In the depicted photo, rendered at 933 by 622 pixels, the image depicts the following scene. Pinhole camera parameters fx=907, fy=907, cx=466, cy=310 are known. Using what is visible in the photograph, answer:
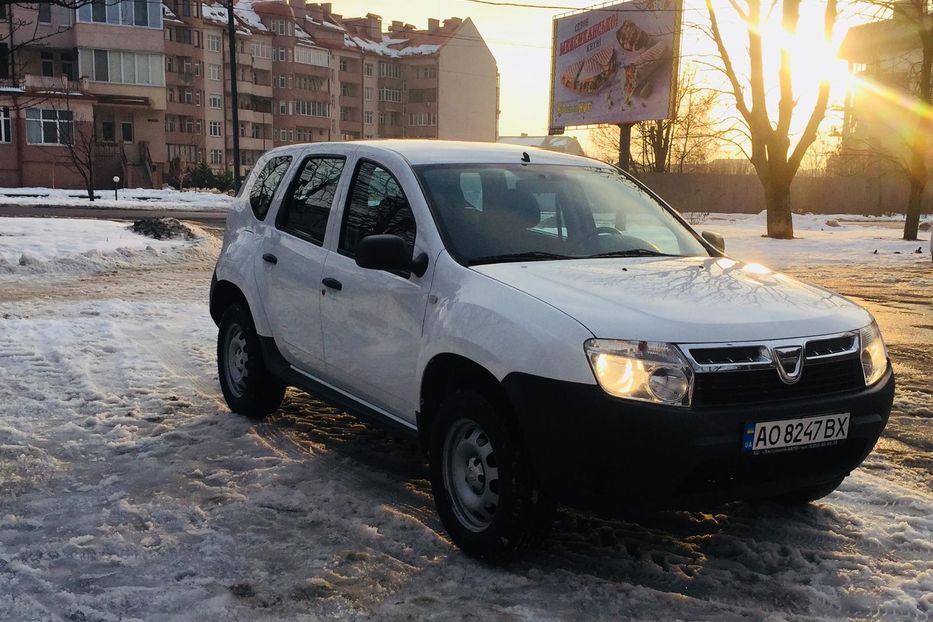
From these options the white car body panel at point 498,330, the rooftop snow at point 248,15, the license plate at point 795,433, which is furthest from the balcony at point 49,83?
the license plate at point 795,433

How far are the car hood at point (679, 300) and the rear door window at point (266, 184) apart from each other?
2.37 metres

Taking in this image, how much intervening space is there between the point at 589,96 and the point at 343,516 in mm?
32279

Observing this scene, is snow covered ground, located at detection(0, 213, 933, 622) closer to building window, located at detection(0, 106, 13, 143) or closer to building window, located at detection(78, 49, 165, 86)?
building window, located at detection(0, 106, 13, 143)

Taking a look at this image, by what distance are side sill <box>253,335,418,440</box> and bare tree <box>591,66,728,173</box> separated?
4623 centimetres

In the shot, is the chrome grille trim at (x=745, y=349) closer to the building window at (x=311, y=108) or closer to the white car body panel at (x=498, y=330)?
the white car body panel at (x=498, y=330)

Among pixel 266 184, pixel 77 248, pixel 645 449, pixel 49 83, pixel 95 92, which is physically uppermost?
pixel 49 83

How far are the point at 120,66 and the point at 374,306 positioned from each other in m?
55.4

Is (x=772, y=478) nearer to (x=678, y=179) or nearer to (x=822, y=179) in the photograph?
(x=678, y=179)

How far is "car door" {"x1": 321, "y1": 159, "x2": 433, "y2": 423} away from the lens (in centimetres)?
429

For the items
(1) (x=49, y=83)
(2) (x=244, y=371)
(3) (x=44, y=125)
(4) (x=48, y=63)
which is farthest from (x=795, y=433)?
(4) (x=48, y=63)

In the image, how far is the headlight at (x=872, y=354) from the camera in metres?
3.79

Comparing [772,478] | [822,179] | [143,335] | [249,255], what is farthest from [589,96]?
[772,478]

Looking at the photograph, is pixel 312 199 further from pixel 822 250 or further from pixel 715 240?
pixel 822 250

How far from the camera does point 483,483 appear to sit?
3.83 m
